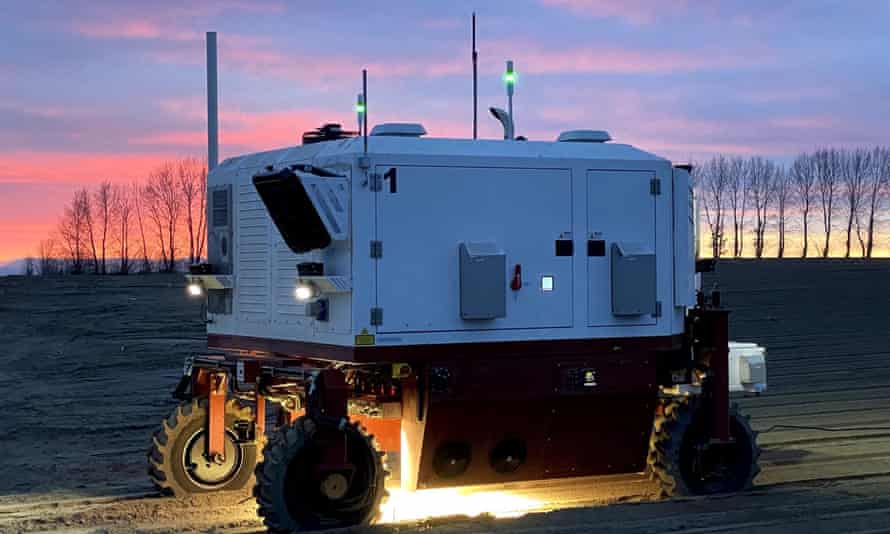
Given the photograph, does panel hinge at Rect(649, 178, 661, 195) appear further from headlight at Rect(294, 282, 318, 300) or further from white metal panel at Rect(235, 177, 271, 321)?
white metal panel at Rect(235, 177, 271, 321)

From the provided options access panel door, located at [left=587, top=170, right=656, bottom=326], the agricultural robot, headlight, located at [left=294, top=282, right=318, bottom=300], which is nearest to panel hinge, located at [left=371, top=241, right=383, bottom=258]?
the agricultural robot

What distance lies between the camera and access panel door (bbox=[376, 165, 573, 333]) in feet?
38.0

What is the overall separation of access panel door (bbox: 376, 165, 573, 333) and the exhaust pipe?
2.96 metres

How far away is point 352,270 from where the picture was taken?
1141 cm

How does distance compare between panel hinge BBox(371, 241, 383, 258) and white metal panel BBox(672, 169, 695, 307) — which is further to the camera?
white metal panel BBox(672, 169, 695, 307)

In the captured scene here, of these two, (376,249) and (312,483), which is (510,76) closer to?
(376,249)

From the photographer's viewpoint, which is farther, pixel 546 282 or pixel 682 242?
pixel 682 242

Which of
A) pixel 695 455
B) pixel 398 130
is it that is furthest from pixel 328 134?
pixel 695 455

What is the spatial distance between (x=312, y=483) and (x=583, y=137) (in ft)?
13.4

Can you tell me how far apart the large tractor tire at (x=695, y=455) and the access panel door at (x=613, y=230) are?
99 cm

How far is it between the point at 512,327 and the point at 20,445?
27.5ft

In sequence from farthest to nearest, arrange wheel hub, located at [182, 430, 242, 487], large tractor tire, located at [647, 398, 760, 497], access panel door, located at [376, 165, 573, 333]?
wheel hub, located at [182, 430, 242, 487]
large tractor tire, located at [647, 398, 760, 497]
access panel door, located at [376, 165, 573, 333]

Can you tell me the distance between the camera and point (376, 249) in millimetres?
11500

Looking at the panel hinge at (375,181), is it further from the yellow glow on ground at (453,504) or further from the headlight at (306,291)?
the yellow glow on ground at (453,504)
